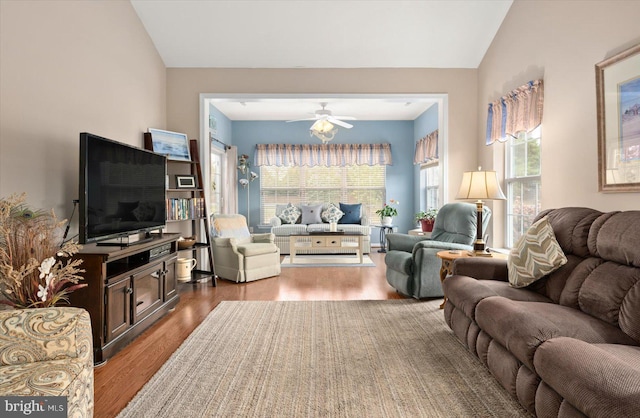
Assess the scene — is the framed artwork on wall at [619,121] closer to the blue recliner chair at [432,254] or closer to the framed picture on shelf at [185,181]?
the blue recliner chair at [432,254]

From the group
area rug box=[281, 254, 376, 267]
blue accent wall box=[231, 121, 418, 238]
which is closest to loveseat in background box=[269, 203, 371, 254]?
area rug box=[281, 254, 376, 267]

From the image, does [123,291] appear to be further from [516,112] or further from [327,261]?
[327,261]

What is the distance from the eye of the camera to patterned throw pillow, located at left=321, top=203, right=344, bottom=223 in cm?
794

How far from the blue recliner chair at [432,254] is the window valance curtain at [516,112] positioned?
0.85 metres

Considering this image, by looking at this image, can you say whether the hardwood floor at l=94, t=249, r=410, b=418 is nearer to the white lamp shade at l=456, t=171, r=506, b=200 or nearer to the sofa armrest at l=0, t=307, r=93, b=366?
the sofa armrest at l=0, t=307, r=93, b=366

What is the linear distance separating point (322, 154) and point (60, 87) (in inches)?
227

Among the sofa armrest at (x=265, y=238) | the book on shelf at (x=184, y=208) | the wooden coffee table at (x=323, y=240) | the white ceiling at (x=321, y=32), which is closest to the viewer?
the white ceiling at (x=321, y=32)

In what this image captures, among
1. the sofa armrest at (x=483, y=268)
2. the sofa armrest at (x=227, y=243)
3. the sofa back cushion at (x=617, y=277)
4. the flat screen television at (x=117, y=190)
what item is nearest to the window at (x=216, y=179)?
the sofa armrest at (x=227, y=243)

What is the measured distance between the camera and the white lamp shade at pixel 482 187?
3.67 m

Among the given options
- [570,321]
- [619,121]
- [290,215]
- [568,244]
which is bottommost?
[570,321]

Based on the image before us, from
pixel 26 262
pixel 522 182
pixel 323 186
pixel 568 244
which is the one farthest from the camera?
pixel 323 186

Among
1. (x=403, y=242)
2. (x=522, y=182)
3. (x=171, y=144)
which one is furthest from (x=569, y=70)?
(x=171, y=144)

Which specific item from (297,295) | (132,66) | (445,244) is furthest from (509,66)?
(132,66)

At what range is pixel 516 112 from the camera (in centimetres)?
408
